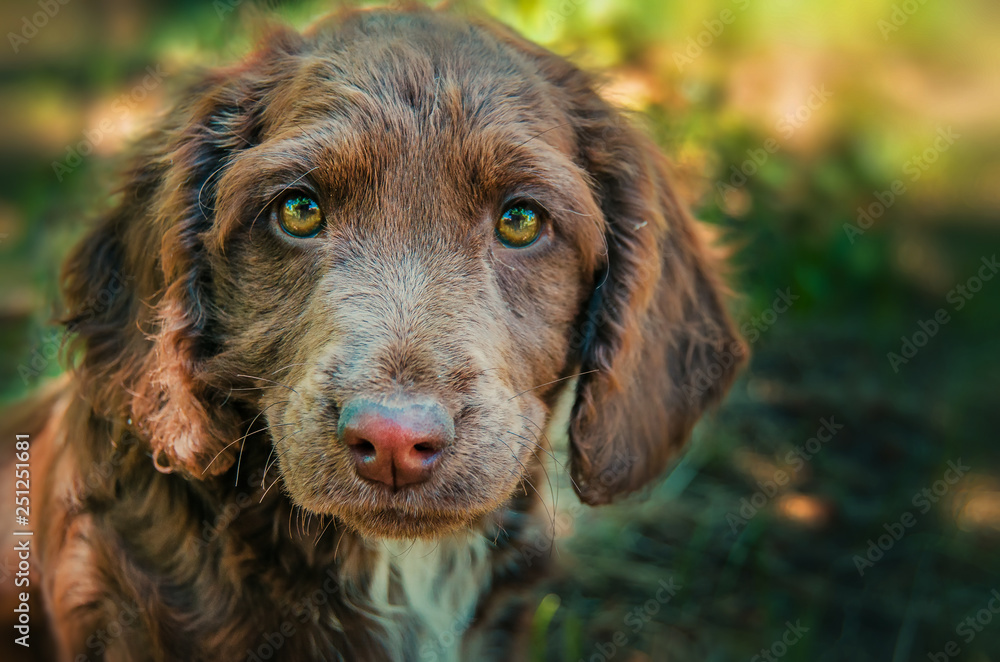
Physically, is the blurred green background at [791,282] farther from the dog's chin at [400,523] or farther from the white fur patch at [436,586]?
the dog's chin at [400,523]

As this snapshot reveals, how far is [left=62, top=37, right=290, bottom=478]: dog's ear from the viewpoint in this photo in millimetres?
2756

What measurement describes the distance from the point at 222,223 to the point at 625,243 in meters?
1.35

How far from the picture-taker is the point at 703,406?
11.4 ft

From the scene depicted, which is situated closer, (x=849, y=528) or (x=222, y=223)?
(x=222, y=223)

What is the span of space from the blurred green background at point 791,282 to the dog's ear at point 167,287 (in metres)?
1.52

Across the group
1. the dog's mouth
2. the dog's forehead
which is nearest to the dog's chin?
the dog's mouth

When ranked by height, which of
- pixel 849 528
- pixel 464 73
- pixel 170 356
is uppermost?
pixel 464 73

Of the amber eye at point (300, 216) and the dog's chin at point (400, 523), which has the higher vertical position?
the amber eye at point (300, 216)

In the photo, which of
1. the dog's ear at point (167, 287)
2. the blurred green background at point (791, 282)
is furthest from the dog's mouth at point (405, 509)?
the blurred green background at point (791, 282)

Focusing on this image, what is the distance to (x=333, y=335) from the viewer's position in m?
2.56

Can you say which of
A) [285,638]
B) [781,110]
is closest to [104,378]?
[285,638]

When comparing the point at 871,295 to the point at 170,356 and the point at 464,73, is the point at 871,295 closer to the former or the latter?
the point at 464,73

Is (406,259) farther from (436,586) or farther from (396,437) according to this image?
(436,586)

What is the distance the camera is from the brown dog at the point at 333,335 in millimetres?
2594
